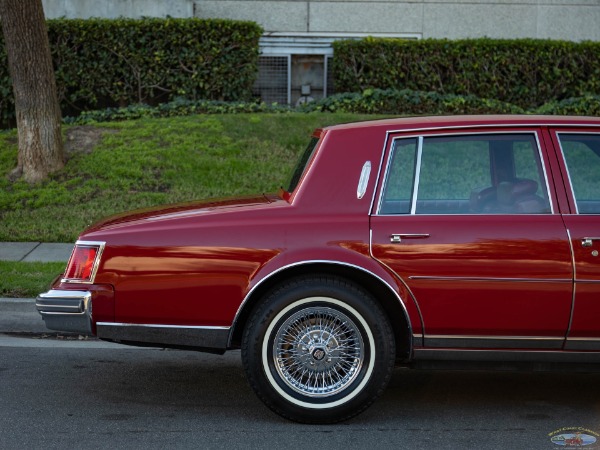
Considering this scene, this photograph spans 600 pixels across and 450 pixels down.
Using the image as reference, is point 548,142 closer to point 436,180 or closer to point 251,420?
point 436,180

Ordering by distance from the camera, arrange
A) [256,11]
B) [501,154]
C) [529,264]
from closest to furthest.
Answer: [529,264] → [501,154] → [256,11]

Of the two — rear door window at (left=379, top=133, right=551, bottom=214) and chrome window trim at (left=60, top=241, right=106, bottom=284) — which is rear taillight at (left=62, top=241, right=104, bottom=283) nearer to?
chrome window trim at (left=60, top=241, right=106, bottom=284)

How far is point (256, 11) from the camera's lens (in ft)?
56.3

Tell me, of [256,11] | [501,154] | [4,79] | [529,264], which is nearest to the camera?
[529,264]

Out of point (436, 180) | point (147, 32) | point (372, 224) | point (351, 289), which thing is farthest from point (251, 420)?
point (147, 32)

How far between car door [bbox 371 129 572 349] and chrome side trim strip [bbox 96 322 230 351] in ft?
3.18

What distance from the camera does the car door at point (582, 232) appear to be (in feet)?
17.2

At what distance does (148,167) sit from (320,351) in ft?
24.7

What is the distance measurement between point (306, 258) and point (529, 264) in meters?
1.18

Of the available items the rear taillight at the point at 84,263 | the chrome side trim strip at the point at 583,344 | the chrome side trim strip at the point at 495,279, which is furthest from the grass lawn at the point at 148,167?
the chrome side trim strip at the point at 583,344

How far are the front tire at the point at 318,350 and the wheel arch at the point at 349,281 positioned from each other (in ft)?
0.15

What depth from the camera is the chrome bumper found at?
17.7 feet

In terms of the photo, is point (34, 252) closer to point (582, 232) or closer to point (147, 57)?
point (147, 57)
